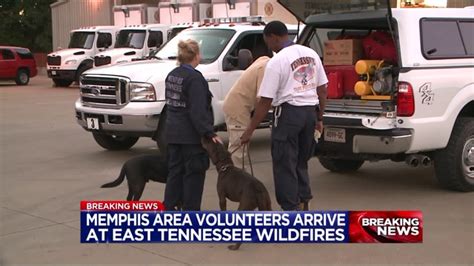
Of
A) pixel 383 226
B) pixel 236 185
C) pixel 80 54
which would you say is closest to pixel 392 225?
pixel 383 226

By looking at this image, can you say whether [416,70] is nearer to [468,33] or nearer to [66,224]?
[468,33]

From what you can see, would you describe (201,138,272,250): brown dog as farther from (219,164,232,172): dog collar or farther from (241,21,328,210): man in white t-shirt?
(241,21,328,210): man in white t-shirt

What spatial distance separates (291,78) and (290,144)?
1.80ft

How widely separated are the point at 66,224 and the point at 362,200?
3000 millimetres

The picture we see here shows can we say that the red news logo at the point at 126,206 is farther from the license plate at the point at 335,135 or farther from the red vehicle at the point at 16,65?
the red vehicle at the point at 16,65

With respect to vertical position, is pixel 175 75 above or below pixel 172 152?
above

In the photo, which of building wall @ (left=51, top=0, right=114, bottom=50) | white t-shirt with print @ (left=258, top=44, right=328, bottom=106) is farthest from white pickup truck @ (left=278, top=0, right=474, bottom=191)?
building wall @ (left=51, top=0, right=114, bottom=50)

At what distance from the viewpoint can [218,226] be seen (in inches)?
187

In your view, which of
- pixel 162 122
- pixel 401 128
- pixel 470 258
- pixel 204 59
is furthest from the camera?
pixel 204 59

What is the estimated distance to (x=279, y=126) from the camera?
5336mm

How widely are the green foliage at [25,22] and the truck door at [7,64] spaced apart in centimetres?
1398

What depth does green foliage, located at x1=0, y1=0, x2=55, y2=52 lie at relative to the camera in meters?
40.4

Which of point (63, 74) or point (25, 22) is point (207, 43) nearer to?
point (63, 74)

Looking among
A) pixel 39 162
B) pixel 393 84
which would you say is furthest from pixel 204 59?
pixel 393 84
